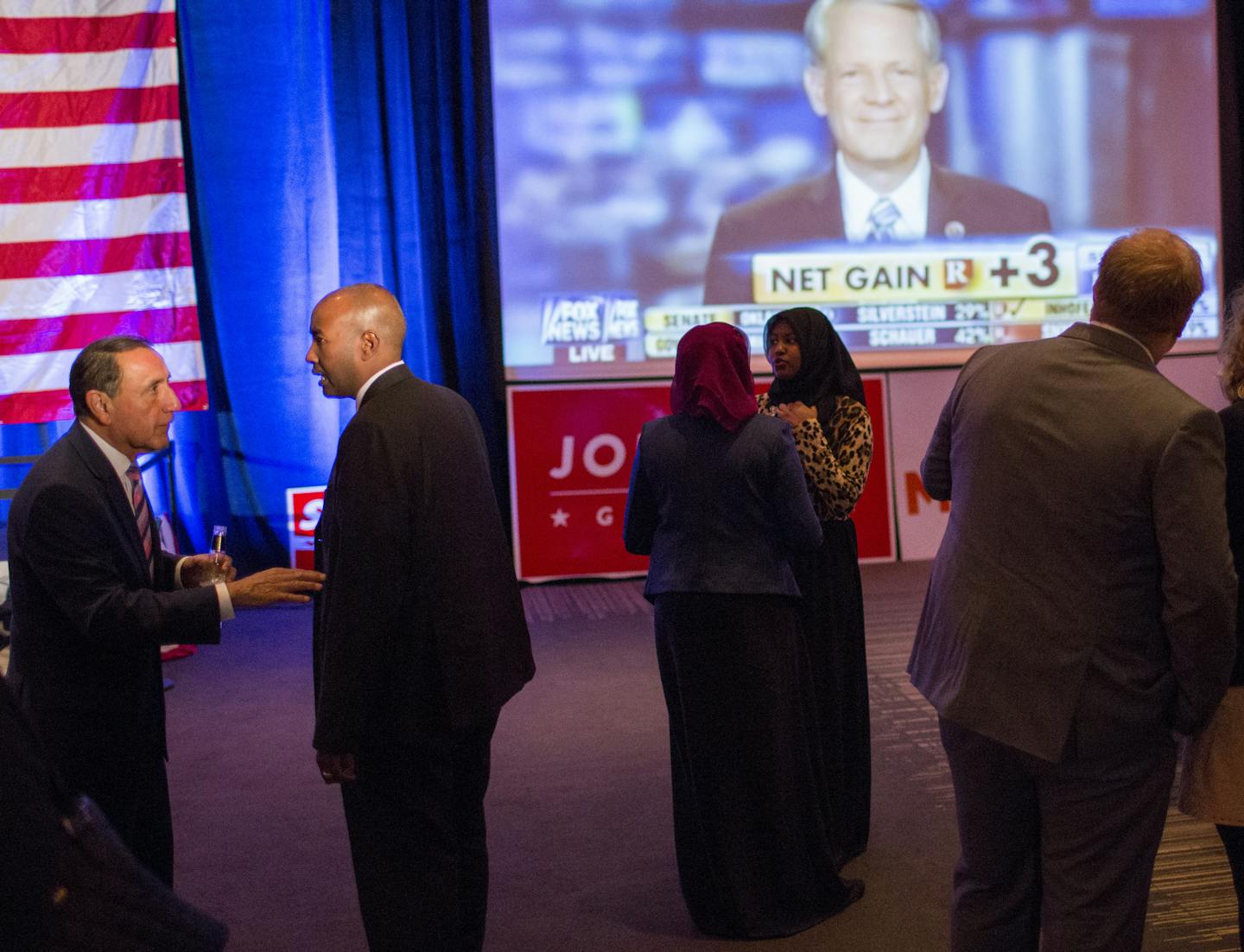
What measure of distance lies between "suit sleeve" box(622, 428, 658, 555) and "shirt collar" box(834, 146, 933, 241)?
462cm

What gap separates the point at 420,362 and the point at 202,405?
122cm

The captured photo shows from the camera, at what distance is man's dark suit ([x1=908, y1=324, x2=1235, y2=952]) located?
63.9 inches

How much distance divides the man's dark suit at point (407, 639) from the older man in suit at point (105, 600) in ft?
0.51

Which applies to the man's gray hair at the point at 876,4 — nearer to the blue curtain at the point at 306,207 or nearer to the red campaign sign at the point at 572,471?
the blue curtain at the point at 306,207

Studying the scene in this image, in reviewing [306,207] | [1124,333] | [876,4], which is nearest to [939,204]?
[876,4]

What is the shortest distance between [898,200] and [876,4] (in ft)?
3.66

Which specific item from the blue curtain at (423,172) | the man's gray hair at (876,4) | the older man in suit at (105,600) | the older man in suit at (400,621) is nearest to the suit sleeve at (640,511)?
the older man in suit at (400,621)

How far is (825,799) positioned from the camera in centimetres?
281

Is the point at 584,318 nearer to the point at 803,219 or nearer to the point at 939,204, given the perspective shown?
the point at 803,219

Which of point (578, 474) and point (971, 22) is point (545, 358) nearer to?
point (578, 474)

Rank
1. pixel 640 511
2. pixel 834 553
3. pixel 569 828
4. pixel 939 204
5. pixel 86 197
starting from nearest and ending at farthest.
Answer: pixel 640 511 < pixel 834 553 < pixel 569 828 < pixel 86 197 < pixel 939 204

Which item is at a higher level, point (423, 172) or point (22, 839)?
point (423, 172)

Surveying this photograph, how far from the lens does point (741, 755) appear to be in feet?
8.44

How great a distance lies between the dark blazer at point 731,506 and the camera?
8.18 feet
